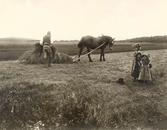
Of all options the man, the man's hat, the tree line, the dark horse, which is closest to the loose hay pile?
the man

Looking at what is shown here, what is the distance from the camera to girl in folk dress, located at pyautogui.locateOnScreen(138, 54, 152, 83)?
620cm

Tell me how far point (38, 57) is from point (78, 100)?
3062mm

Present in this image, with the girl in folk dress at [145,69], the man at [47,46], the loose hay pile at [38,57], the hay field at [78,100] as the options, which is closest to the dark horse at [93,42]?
the loose hay pile at [38,57]

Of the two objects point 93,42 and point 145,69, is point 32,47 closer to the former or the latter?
point 93,42

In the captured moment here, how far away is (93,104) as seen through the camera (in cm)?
516

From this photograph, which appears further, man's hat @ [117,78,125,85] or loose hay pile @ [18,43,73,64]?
loose hay pile @ [18,43,73,64]

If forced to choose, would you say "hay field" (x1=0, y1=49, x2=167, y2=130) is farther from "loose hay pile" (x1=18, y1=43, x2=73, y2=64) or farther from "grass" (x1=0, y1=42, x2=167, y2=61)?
"grass" (x1=0, y1=42, x2=167, y2=61)

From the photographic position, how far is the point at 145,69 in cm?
627

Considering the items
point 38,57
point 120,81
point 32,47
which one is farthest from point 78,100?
point 32,47

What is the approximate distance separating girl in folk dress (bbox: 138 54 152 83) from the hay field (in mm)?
240

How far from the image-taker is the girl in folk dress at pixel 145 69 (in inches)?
244

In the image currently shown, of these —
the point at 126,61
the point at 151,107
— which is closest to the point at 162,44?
the point at 126,61

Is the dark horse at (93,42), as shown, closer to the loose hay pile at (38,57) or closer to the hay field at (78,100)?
the loose hay pile at (38,57)

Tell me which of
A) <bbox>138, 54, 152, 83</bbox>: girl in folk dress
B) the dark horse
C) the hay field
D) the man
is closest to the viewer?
the hay field
